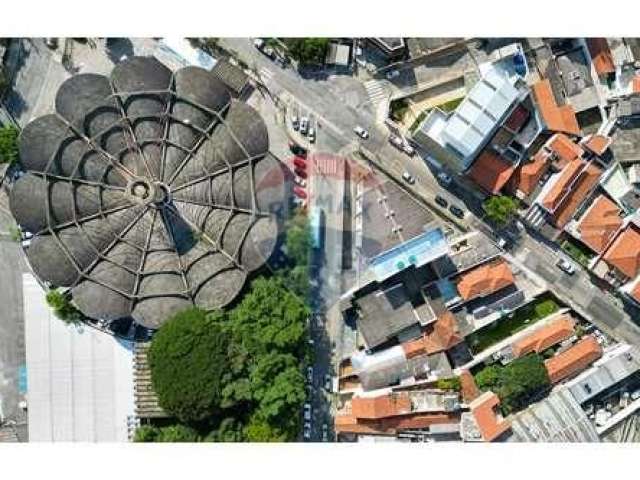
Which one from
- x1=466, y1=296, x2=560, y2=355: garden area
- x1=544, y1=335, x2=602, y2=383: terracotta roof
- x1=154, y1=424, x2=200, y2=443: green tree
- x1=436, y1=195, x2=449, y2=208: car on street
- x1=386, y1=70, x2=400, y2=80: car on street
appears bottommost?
x1=154, y1=424, x2=200, y2=443: green tree

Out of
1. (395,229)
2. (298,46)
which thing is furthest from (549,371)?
(298,46)

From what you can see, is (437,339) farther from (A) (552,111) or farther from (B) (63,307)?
(B) (63,307)

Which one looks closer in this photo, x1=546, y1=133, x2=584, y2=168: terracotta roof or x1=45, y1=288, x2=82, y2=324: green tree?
x1=45, y1=288, x2=82, y2=324: green tree

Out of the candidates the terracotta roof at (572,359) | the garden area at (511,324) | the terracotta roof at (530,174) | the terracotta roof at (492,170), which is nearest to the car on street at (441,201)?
the terracotta roof at (492,170)

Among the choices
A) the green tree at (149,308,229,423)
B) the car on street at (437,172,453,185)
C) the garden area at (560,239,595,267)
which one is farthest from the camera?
the garden area at (560,239,595,267)

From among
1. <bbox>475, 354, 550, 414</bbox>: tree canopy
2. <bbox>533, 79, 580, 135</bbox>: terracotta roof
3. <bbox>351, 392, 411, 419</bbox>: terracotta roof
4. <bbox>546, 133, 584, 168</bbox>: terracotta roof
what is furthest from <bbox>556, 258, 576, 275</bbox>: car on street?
<bbox>351, 392, 411, 419</bbox>: terracotta roof

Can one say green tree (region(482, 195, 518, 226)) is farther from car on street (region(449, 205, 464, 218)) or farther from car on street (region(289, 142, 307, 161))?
car on street (region(289, 142, 307, 161))
